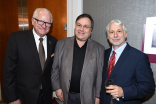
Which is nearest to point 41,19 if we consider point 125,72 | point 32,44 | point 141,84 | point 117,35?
point 32,44

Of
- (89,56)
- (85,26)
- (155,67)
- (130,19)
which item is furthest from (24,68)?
(155,67)

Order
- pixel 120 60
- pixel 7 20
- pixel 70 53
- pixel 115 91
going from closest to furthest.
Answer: pixel 115 91
pixel 120 60
pixel 70 53
pixel 7 20

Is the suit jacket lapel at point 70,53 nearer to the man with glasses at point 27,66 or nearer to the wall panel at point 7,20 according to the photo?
the man with glasses at point 27,66

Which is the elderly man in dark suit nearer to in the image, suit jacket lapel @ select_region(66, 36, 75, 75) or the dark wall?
the dark wall

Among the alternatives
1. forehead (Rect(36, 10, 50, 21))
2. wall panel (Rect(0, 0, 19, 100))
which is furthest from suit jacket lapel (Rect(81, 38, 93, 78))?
wall panel (Rect(0, 0, 19, 100))

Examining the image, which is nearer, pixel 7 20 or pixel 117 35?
pixel 117 35

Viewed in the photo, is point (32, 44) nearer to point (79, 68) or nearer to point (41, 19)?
point (41, 19)

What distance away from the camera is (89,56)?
156 cm

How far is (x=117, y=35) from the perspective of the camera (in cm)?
138

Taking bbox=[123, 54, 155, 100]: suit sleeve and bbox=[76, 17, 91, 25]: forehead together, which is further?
bbox=[76, 17, 91, 25]: forehead

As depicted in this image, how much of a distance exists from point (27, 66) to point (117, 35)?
133cm

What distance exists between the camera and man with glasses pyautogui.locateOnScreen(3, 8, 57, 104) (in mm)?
1481

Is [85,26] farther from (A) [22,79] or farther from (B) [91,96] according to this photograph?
(A) [22,79]

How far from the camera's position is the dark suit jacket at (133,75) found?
3.88 feet
